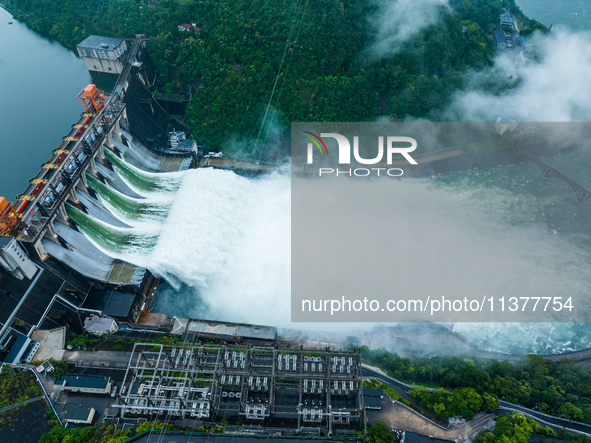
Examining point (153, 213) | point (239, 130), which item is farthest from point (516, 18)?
point (153, 213)

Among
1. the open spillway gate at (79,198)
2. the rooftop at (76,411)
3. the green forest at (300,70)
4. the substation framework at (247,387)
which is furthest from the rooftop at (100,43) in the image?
the rooftop at (76,411)

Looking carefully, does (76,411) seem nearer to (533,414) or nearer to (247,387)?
(247,387)

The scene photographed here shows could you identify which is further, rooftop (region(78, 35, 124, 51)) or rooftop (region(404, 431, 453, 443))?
rooftop (region(78, 35, 124, 51))

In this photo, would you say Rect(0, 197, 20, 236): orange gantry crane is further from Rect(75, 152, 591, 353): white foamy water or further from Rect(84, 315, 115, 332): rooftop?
Rect(84, 315, 115, 332): rooftop

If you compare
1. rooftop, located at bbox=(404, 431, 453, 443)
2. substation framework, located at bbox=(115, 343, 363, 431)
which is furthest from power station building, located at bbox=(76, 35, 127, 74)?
rooftop, located at bbox=(404, 431, 453, 443)

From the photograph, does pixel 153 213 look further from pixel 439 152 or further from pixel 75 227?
pixel 439 152
